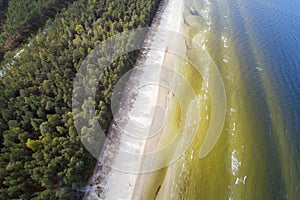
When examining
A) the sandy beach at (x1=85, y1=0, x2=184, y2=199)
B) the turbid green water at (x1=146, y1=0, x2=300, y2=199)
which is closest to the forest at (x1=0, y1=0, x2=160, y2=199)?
the sandy beach at (x1=85, y1=0, x2=184, y2=199)

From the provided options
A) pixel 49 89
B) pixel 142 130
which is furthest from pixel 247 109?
pixel 49 89

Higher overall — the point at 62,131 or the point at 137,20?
the point at 137,20

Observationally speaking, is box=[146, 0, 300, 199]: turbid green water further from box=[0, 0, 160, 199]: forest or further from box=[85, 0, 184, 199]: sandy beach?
box=[0, 0, 160, 199]: forest

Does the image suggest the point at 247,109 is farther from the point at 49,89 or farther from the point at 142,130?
the point at 49,89

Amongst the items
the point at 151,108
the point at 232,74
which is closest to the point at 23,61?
the point at 151,108

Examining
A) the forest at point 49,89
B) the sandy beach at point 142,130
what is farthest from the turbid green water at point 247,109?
the forest at point 49,89

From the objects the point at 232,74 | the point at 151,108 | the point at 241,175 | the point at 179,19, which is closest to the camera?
the point at 241,175

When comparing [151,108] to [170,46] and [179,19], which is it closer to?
[170,46]
